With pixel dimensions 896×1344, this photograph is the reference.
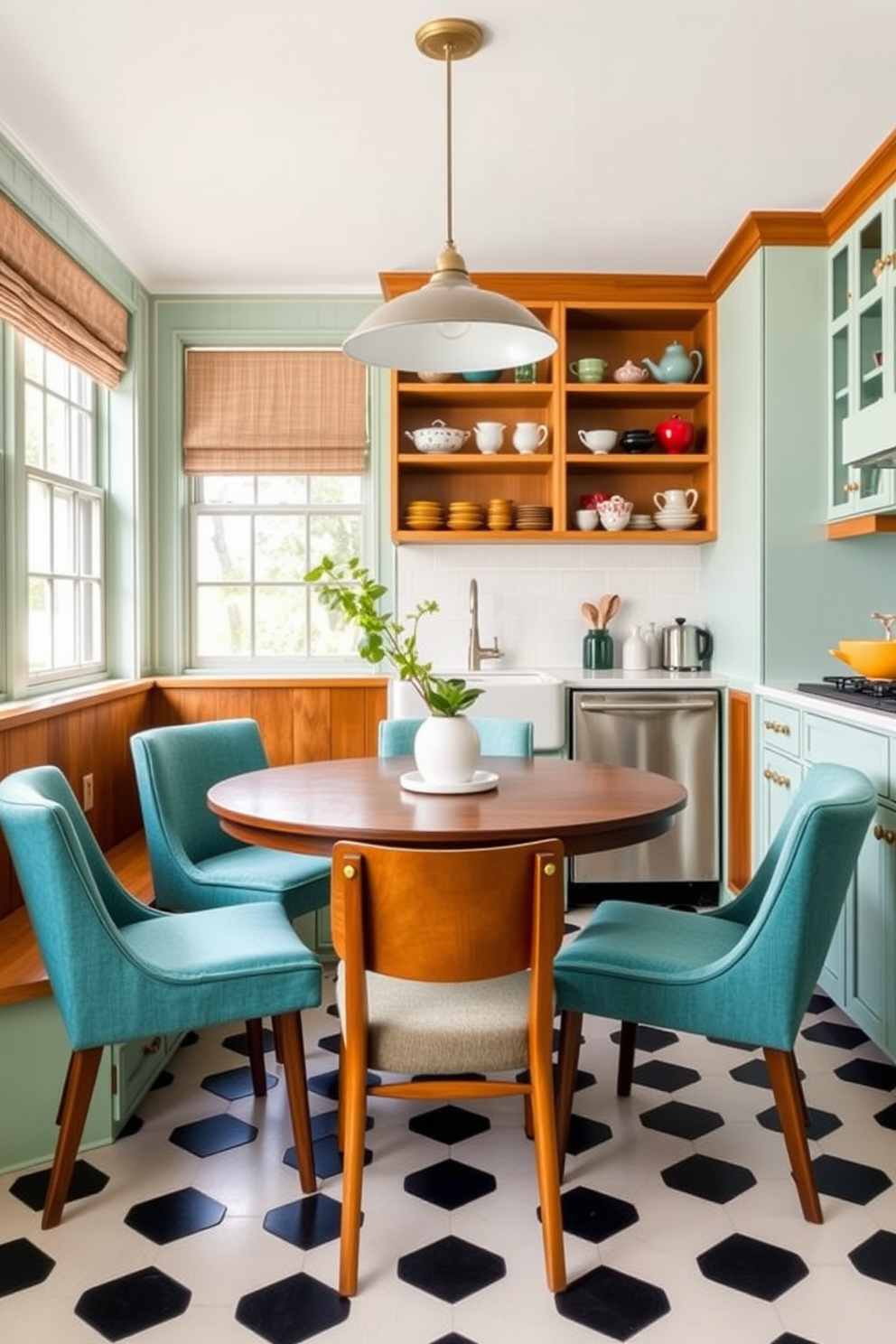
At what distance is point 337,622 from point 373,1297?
3.15 metres

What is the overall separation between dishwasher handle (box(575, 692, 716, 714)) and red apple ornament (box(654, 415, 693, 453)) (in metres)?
1.12

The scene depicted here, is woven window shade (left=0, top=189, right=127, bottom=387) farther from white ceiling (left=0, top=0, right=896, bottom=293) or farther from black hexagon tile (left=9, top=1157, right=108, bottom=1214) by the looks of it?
black hexagon tile (left=9, top=1157, right=108, bottom=1214)

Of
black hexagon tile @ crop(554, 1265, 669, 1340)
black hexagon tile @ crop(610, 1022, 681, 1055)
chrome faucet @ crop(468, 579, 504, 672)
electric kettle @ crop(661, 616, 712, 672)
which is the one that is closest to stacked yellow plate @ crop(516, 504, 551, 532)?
chrome faucet @ crop(468, 579, 504, 672)

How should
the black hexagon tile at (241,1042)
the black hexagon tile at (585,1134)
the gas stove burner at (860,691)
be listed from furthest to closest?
the black hexagon tile at (241,1042)
the gas stove burner at (860,691)
the black hexagon tile at (585,1134)

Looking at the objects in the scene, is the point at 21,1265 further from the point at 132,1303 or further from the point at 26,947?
the point at 26,947

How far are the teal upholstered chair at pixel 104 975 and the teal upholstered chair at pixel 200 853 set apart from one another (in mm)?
476

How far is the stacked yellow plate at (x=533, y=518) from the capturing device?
4328 mm

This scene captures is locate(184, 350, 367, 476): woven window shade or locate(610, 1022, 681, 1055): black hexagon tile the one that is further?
locate(184, 350, 367, 476): woven window shade

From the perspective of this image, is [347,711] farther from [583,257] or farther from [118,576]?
[583,257]

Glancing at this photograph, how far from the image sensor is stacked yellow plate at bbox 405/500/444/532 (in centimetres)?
430

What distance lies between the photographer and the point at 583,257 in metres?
4.09

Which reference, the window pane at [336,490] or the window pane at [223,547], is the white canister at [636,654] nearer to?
the window pane at [336,490]

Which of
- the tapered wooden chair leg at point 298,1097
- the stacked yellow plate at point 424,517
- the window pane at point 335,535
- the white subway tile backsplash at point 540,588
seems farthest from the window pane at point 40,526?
the tapered wooden chair leg at point 298,1097

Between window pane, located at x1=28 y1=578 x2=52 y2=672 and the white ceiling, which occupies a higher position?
the white ceiling
